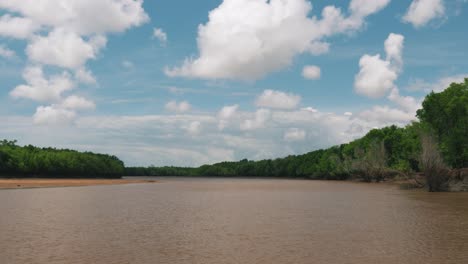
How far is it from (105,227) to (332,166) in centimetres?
13864

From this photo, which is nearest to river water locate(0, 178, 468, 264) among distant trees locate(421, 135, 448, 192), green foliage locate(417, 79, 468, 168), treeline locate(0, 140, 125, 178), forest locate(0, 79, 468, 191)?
distant trees locate(421, 135, 448, 192)

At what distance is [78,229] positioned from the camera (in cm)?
2527

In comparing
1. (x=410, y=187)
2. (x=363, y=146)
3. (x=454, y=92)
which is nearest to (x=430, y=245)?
(x=410, y=187)

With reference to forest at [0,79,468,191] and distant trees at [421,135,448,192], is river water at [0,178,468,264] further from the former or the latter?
forest at [0,79,468,191]

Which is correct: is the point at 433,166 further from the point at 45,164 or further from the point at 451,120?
the point at 45,164

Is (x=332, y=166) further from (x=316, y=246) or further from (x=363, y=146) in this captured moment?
(x=316, y=246)

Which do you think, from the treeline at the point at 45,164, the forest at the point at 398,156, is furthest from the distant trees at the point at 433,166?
the treeline at the point at 45,164

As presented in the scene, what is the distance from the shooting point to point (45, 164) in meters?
140

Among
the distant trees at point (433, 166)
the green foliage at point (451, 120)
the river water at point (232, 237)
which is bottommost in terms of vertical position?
the river water at point (232, 237)

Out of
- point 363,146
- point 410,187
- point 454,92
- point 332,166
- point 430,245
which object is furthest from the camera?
point 332,166

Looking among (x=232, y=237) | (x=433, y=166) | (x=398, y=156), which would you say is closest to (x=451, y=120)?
(x=433, y=166)

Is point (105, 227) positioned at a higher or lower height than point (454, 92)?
lower

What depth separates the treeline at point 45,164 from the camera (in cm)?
13250

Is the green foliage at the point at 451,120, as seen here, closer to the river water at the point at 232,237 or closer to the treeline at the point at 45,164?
the river water at the point at 232,237
